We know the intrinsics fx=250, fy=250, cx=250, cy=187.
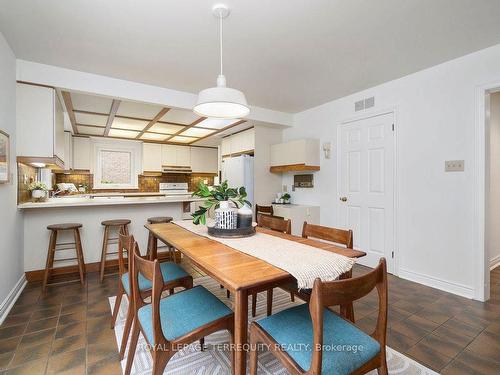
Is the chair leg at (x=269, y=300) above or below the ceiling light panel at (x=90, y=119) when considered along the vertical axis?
below

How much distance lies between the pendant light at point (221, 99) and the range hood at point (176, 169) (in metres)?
4.67

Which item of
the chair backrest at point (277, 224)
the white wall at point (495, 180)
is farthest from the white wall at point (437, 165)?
the chair backrest at point (277, 224)

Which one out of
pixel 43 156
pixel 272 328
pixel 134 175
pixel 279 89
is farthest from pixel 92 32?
pixel 134 175

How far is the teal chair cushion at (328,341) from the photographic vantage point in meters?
0.97

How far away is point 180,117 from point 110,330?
3.19 meters

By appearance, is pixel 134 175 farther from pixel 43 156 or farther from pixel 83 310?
pixel 83 310

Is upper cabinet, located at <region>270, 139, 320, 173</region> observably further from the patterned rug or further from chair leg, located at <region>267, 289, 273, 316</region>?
the patterned rug

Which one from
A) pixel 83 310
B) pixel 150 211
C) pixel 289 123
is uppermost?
pixel 289 123

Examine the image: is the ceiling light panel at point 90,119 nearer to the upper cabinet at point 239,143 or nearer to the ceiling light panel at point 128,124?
the ceiling light panel at point 128,124

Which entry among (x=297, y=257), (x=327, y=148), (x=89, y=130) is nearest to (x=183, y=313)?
(x=297, y=257)

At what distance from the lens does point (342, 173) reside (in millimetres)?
3750

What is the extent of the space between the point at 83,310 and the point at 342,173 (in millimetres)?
3495

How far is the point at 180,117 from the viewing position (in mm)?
4160

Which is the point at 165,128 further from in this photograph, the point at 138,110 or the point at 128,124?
the point at 138,110
